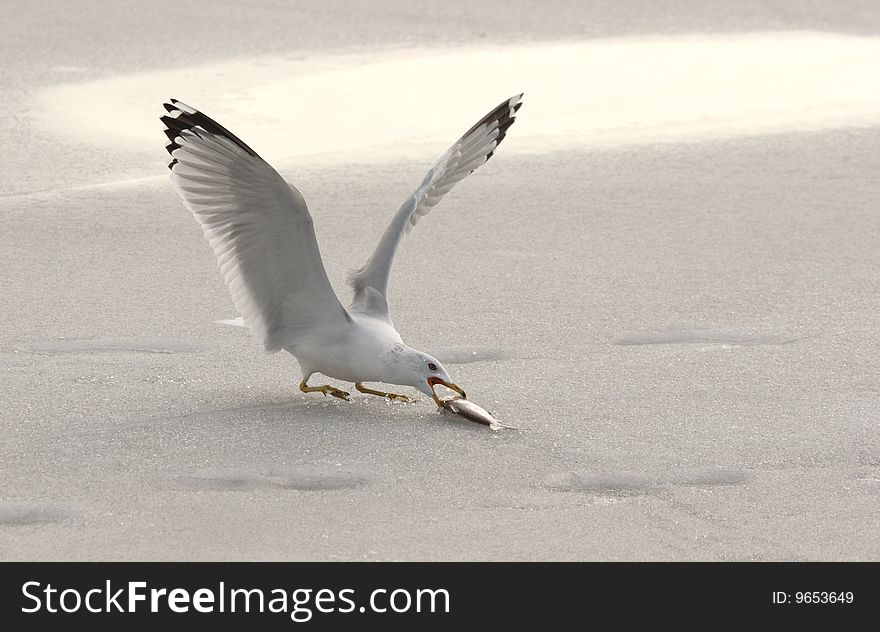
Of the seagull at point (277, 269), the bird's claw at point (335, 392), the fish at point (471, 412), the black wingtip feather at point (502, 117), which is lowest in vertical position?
the fish at point (471, 412)

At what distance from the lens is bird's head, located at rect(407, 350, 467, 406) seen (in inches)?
134

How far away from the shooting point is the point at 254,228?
11.2 ft

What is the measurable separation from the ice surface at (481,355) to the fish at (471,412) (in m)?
0.03

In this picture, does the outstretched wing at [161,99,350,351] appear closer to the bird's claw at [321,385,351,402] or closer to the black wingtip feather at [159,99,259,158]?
the black wingtip feather at [159,99,259,158]

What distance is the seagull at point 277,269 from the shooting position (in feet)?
10.9

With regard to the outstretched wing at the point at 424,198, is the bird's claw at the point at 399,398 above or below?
below

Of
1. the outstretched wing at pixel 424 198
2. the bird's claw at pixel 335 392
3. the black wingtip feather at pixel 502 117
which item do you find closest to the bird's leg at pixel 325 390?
the bird's claw at pixel 335 392

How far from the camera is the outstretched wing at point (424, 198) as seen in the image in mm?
3707

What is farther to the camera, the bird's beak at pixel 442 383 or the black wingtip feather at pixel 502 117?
the black wingtip feather at pixel 502 117

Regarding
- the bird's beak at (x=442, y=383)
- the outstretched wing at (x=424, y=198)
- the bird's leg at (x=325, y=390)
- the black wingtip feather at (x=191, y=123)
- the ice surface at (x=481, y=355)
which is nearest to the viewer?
the ice surface at (x=481, y=355)

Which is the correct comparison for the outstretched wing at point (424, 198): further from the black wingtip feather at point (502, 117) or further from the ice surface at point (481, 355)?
the ice surface at point (481, 355)

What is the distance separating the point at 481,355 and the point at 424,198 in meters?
0.45

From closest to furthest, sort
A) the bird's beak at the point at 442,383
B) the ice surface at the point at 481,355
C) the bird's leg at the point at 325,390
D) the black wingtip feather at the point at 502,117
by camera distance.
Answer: the ice surface at the point at 481,355
the bird's beak at the point at 442,383
the bird's leg at the point at 325,390
the black wingtip feather at the point at 502,117

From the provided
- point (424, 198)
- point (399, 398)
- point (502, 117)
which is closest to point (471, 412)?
point (399, 398)
